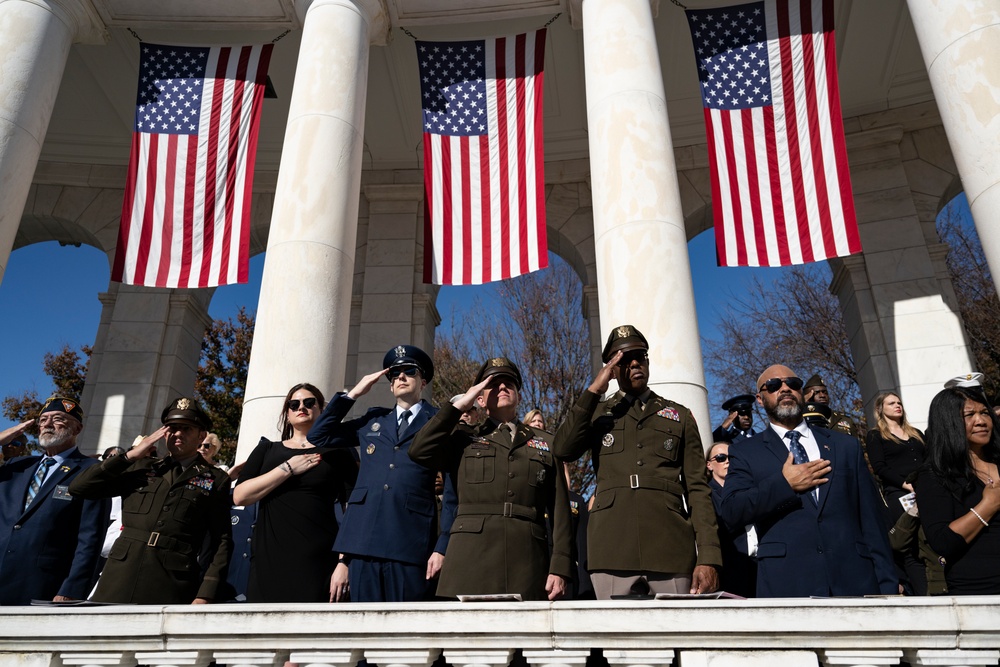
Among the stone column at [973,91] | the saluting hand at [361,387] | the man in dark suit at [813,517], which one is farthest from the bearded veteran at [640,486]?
the stone column at [973,91]

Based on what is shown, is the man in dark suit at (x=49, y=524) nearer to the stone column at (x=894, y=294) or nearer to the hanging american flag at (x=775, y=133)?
the hanging american flag at (x=775, y=133)

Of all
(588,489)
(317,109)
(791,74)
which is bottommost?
(588,489)

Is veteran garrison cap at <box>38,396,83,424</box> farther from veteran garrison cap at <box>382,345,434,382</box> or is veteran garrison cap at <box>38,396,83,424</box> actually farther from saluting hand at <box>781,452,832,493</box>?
saluting hand at <box>781,452,832,493</box>

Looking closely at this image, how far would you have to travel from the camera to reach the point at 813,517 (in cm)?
505

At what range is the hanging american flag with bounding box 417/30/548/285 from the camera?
11977 millimetres

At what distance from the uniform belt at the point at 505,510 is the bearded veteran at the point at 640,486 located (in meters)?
0.46

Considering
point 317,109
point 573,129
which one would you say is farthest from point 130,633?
point 573,129

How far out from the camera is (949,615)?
3195 millimetres

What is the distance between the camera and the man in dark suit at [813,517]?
16.0ft

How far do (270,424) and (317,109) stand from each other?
204 inches

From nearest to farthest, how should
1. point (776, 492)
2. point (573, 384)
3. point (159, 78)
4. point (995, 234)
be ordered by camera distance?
point (776, 492), point (995, 234), point (159, 78), point (573, 384)

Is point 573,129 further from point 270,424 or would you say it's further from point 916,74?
point 270,424

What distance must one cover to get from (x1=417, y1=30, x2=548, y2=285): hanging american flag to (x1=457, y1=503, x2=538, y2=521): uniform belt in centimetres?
667

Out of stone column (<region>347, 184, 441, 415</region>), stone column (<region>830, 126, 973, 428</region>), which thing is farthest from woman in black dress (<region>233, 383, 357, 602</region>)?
stone column (<region>830, 126, 973, 428</region>)
